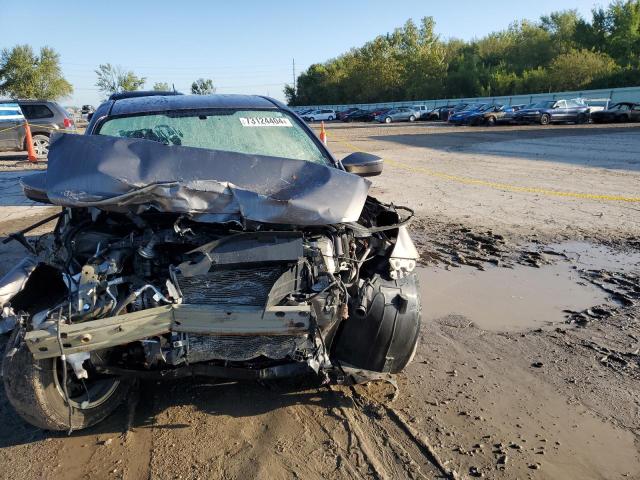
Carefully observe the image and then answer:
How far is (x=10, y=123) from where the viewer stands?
15.3 metres

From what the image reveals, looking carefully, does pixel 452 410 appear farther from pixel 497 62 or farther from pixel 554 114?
pixel 497 62

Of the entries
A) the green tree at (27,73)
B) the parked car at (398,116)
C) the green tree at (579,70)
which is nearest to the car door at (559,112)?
the parked car at (398,116)

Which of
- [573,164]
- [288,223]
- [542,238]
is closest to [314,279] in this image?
[288,223]

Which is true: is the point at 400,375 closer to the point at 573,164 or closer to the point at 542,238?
the point at 542,238

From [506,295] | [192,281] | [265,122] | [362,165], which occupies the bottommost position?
[506,295]

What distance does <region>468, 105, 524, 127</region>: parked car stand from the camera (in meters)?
30.6

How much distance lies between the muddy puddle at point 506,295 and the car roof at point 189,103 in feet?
7.78

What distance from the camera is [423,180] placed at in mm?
11406

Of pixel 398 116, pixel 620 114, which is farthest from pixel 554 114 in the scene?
pixel 398 116

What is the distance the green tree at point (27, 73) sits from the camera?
44062 mm

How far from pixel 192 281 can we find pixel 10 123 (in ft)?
51.9

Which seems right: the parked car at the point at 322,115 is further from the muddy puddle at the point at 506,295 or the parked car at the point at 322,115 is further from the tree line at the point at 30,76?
the muddy puddle at the point at 506,295

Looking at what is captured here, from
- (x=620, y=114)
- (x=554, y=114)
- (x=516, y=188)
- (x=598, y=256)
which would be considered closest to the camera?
(x=598, y=256)

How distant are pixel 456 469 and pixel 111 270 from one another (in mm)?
2044
